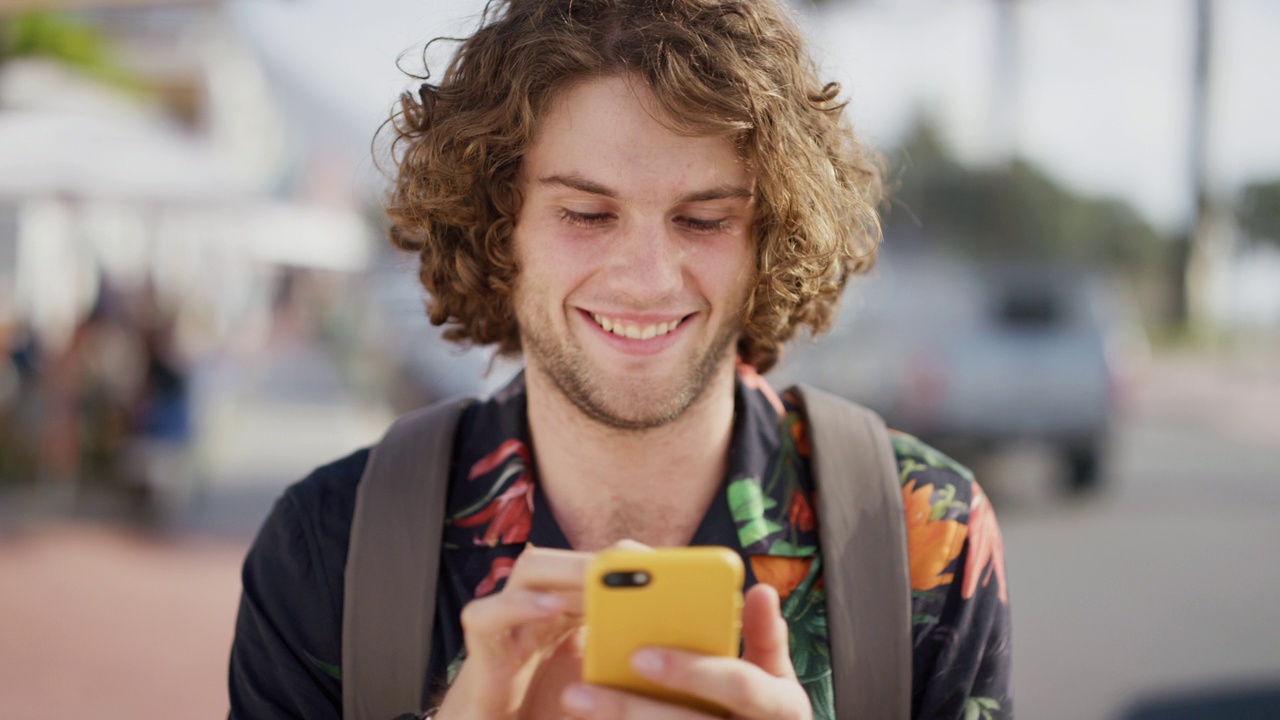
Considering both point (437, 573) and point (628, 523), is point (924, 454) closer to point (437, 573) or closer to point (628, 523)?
point (628, 523)

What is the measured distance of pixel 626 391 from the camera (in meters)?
A: 2.00

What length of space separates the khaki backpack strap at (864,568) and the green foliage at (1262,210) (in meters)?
39.1

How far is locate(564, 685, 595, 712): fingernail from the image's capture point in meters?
1.41

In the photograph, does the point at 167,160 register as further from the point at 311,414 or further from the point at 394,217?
the point at 394,217

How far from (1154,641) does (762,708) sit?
18.3ft

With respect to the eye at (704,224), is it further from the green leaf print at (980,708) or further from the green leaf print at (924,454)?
the green leaf print at (980,708)

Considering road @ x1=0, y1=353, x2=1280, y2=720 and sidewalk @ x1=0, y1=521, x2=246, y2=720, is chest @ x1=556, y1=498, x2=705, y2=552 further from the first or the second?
road @ x1=0, y1=353, x2=1280, y2=720

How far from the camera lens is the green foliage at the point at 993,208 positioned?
3056cm

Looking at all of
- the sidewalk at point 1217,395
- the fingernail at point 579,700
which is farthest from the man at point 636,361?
the sidewalk at point 1217,395

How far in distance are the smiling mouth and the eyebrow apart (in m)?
0.21

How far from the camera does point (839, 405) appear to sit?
209 cm

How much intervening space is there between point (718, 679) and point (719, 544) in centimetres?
64

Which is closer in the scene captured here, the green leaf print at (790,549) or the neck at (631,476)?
the green leaf print at (790,549)

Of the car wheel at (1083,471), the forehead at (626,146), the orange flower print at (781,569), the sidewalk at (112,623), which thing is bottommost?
the car wheel at (1083,471)
